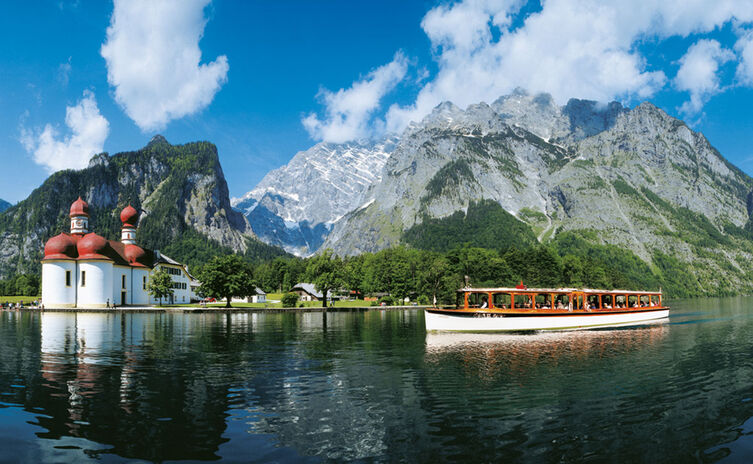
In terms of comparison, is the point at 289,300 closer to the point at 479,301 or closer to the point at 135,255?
the point at 135,255

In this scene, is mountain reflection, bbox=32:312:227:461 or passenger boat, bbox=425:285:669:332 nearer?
mountain reflection, bbox=32:312:227:461

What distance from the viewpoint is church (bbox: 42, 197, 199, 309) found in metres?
115

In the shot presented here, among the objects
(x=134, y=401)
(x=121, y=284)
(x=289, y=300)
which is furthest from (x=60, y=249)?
(x=134, y=401)

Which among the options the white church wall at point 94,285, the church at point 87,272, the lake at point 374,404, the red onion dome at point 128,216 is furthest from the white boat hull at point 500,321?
the red onion dome at point 128,216

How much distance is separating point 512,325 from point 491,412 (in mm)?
38620

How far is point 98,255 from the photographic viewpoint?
11756 centimetres

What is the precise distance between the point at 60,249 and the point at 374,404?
122 metres

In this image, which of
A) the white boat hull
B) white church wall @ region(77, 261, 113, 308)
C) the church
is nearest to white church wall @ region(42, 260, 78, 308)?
the church

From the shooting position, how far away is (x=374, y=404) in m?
21.1

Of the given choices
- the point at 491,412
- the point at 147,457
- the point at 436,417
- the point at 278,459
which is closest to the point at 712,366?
the point at 491,412

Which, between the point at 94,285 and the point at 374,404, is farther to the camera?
the point at 94,285

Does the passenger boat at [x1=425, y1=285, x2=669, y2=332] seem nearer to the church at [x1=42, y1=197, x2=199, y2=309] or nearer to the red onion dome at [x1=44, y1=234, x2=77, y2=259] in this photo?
the church at [x1=42, y1=197, x2=199, y2=309]

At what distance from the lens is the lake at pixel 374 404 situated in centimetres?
1539

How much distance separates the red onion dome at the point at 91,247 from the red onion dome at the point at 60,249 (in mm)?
2007
